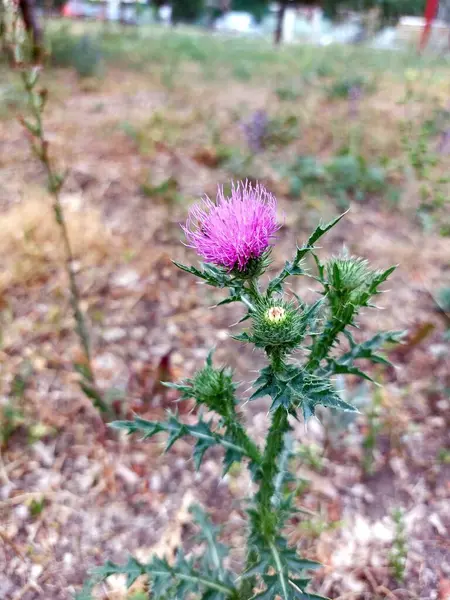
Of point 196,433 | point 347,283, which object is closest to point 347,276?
point 347,283

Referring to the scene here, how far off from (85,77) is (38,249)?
4775 millimetres

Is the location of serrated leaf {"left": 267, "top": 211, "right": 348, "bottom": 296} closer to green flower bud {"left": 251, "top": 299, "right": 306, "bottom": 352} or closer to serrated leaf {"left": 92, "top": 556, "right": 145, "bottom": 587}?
green flower bud {"left": 251, "top": 299, "right": 306, "bottom": 352}

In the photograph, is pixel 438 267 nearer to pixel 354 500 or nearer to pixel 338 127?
pixel 354 500

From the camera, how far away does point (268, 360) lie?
1.40m

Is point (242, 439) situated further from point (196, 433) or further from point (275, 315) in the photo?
point (275, 315)

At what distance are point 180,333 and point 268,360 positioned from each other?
1.81m

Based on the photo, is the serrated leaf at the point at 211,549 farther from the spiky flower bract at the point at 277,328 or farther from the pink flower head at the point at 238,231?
the pink flower head at the point at 238,231

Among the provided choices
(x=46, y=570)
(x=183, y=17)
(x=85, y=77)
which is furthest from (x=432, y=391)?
(x=183, y=17)

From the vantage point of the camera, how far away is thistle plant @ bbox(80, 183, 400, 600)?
1.28m

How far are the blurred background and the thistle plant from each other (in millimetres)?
435

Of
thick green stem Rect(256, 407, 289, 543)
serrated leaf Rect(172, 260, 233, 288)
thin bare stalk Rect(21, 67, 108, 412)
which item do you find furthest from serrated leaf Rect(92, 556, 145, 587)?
serrated leaf Rect(172, 260, 233, 288)

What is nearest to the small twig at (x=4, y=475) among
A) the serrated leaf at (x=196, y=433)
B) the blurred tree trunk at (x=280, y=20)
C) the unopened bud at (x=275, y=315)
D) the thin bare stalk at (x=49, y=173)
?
the thin bare stalk at (x=49, y=173)

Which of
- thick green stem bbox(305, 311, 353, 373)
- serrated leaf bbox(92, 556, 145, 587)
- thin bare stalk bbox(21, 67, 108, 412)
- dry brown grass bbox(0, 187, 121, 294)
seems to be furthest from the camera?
dry brown grass bbox(0, 187, 121, 294)

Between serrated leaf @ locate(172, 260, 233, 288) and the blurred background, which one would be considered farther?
the blurred background
